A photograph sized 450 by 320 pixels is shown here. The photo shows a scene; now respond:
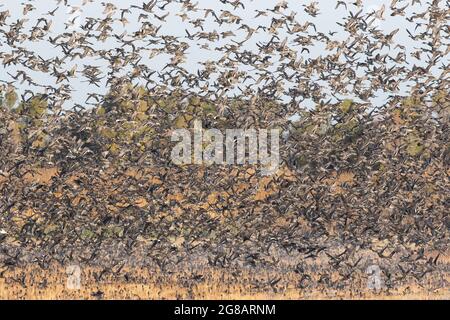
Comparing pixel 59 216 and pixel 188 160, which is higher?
pixel 188 160

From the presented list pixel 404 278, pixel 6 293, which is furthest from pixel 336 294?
pixel 6 293

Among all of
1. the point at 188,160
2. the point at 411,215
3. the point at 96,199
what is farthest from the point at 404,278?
the point at 96,199

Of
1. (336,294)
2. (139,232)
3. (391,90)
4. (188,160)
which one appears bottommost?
(336,294)

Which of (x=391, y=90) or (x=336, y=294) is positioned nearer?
(x=336, y=294)

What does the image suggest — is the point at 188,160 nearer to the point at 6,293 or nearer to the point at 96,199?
the point at 96,199

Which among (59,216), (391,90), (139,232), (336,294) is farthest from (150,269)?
(391,90)

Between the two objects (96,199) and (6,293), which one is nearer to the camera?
(6,293)

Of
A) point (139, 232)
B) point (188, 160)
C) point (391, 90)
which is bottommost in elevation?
point (139, 232)

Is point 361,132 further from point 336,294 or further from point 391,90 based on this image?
point 336,294

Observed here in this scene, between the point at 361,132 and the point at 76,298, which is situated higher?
the point at 361,132
